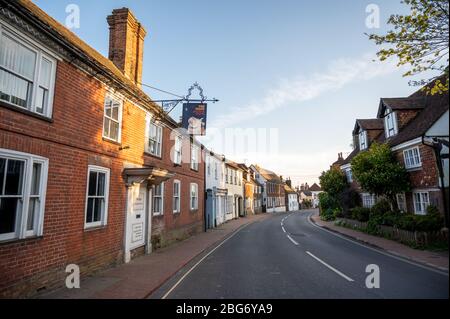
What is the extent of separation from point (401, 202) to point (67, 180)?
65.5 ft

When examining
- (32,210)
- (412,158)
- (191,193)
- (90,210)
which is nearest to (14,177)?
(32,210)

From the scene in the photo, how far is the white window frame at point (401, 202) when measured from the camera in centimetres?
1814

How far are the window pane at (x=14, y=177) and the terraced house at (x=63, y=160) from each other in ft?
0.08

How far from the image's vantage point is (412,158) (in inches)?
666

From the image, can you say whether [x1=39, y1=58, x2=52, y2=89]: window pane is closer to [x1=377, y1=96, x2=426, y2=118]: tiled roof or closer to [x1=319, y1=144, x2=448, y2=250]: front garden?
[x1=319, y1=144, x2=448, y2=250]: front garden

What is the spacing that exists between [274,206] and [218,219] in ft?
118

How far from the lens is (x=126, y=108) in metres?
11.2

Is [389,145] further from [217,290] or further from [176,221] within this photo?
[217,290]

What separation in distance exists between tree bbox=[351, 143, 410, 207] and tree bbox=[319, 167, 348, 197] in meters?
9.57

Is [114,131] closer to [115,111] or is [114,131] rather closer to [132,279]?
[115,111]

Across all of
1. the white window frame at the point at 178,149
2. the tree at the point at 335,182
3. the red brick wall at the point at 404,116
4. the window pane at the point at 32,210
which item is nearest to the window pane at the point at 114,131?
the window pane at the point at 32,210

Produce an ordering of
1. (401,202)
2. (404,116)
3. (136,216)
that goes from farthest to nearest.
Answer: (404,116)
(401,202)
(136,216)

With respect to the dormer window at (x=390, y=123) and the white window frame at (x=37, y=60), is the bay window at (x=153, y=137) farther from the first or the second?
the dormer window at (x=390, y=123)

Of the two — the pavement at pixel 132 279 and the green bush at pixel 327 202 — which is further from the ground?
the green bush at pixel 327 202
